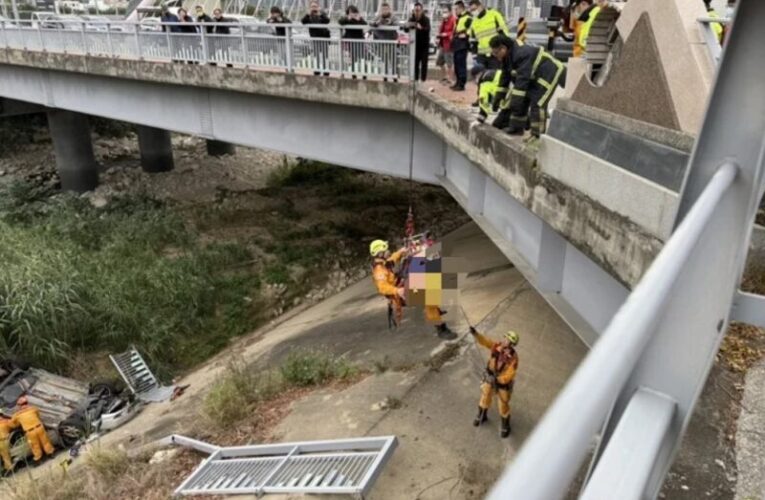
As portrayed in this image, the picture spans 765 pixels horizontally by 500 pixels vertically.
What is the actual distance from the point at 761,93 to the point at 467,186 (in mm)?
6977

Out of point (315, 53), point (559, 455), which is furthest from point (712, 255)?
point (315, 53)

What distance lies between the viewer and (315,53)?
1116 centimetres

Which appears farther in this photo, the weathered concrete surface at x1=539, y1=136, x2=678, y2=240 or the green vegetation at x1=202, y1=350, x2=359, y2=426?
the green vegetation at x1=202, y1=350, x2=359, y2=426

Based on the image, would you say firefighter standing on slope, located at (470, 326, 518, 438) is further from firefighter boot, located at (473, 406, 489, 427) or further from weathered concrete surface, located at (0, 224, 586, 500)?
weathered concrete surface, located at (0, 224, 586, 500)

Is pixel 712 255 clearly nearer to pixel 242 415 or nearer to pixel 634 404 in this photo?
pixel 634 404

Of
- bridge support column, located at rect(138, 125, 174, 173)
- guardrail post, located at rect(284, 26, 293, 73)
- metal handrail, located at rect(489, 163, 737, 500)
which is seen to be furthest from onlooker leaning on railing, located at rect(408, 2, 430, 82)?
bridge support column, located at rect(138, 125, 174, 173)

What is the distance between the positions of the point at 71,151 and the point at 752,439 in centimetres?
2389

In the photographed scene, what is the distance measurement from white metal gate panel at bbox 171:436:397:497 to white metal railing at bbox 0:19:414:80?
6.28m

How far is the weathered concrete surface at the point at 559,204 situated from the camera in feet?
12.5

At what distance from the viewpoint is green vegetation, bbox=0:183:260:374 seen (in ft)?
38.9

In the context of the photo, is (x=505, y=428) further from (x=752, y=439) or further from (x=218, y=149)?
(x=218, y=149)

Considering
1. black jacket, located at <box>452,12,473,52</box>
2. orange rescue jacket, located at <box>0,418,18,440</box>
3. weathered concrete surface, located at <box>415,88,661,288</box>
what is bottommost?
orange rescue jacket, located at <box>0,418,18,440</box>

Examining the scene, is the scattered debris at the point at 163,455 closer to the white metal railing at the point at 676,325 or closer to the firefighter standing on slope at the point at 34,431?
the firefighter standing on slope at the point at 34,431

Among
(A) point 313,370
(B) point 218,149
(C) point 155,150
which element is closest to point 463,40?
(A) point 313,370
